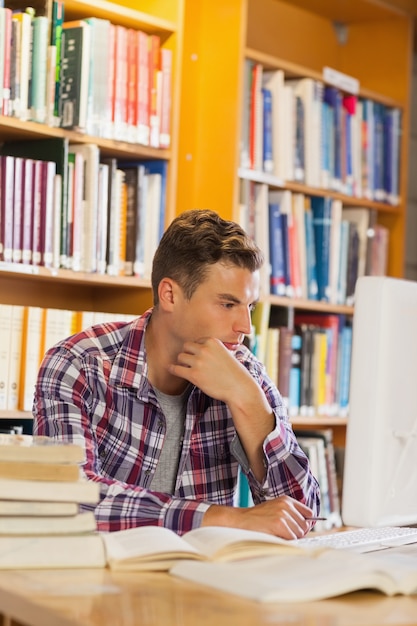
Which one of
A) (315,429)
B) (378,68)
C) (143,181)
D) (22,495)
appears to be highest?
(378,68)

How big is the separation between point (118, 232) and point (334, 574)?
173 centimetres

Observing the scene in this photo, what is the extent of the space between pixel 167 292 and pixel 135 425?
29 centimetres

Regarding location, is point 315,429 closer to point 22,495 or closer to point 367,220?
point 367,220

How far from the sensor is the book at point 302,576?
1.22m

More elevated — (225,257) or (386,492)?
(225,257)

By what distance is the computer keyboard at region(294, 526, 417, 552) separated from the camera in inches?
62.5

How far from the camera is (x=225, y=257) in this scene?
2137 mm

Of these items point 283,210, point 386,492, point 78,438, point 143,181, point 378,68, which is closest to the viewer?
point 386,492

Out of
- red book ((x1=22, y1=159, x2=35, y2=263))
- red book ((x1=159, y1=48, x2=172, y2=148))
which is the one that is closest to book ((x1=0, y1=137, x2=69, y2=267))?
red book ((x1=22, y1=159, x2=35, y2=263))

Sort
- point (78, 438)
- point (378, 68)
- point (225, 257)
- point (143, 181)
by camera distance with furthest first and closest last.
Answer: point (378, 68) → point (143, 181) → point (225, 257) → point (78, 438)

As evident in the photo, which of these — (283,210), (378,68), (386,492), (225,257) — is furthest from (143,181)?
(386,492)

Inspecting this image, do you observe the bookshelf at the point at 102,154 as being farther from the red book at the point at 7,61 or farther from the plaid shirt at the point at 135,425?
the plaid shirt at the point at 135,425

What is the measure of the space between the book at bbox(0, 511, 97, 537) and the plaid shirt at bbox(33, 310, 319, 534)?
474 mm

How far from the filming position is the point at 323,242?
11.2ft
